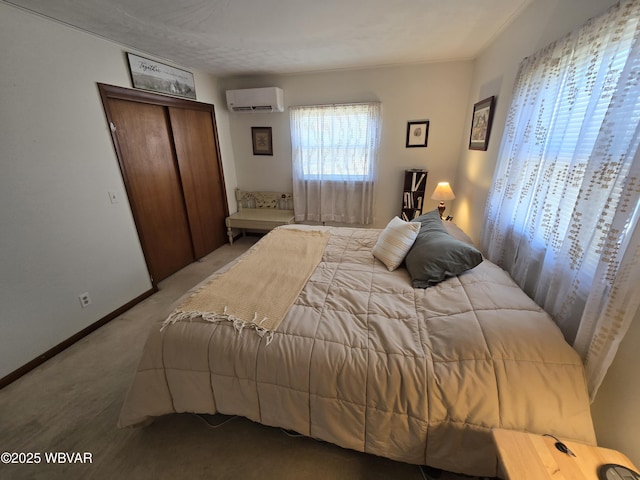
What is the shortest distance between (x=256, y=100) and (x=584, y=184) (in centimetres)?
355

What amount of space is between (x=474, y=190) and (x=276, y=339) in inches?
99.0

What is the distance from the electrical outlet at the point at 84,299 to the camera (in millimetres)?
2137

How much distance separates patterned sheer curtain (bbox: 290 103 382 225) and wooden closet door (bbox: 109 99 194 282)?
5.24 feet

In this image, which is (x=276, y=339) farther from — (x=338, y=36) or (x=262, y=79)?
(x=262, y=79)

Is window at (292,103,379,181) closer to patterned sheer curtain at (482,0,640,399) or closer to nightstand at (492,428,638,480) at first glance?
patterned sheer curtain at (482,0,640,399)


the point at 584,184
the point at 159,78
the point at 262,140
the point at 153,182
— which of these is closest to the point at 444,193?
the point at 584,184

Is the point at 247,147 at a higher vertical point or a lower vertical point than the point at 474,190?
higher

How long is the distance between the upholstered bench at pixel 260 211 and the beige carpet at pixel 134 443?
2363mm

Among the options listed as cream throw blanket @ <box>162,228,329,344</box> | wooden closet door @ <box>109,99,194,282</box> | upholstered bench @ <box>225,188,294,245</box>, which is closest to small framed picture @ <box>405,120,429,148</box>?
upholstered bench @ <box>225,188,294,245</box>

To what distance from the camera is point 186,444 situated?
135cm

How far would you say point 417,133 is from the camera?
338 cm

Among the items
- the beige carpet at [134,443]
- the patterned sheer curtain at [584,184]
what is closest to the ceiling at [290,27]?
the patterned sheer curtain at [584,184]

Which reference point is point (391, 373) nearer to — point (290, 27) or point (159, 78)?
point (290, 27)

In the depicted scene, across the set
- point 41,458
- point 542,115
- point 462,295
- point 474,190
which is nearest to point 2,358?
point 41,458
